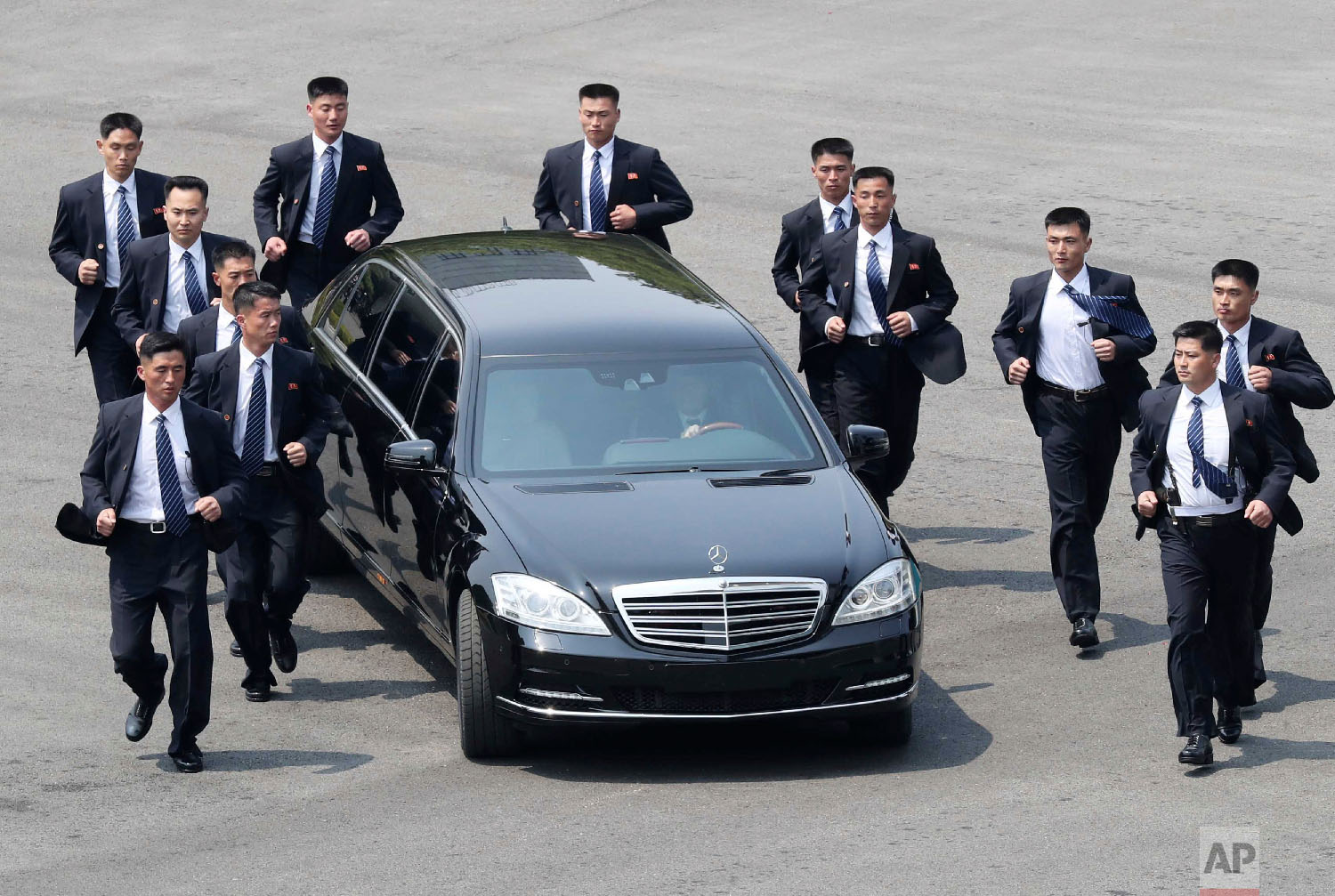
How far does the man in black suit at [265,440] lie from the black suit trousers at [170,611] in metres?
0.96

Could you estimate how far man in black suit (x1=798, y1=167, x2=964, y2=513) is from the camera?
11.5 m

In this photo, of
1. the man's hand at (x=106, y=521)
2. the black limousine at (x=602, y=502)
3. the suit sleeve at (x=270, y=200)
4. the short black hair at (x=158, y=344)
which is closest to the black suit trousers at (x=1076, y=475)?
the black limousine at (x=602, y=502)

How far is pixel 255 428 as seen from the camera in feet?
32.7

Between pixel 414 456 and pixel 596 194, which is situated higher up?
pixel 596 194

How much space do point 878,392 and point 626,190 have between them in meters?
2.66

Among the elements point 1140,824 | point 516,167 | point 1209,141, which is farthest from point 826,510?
point 1209,141

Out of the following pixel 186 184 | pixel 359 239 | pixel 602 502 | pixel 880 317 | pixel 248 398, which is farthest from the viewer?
pixel 359 239

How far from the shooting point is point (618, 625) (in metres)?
8.47

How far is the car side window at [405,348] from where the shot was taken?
10281 mm

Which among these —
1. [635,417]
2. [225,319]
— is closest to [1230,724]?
[635,417]

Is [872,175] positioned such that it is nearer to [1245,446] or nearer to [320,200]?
[1245,446]

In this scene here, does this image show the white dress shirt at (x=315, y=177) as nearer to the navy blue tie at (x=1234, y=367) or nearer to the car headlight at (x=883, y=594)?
the car headlight at (x=883, y=594)

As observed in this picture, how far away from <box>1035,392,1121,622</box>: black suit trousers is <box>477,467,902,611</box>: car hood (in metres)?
1.72

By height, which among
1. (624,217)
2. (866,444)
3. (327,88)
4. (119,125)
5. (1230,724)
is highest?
(327,88)
